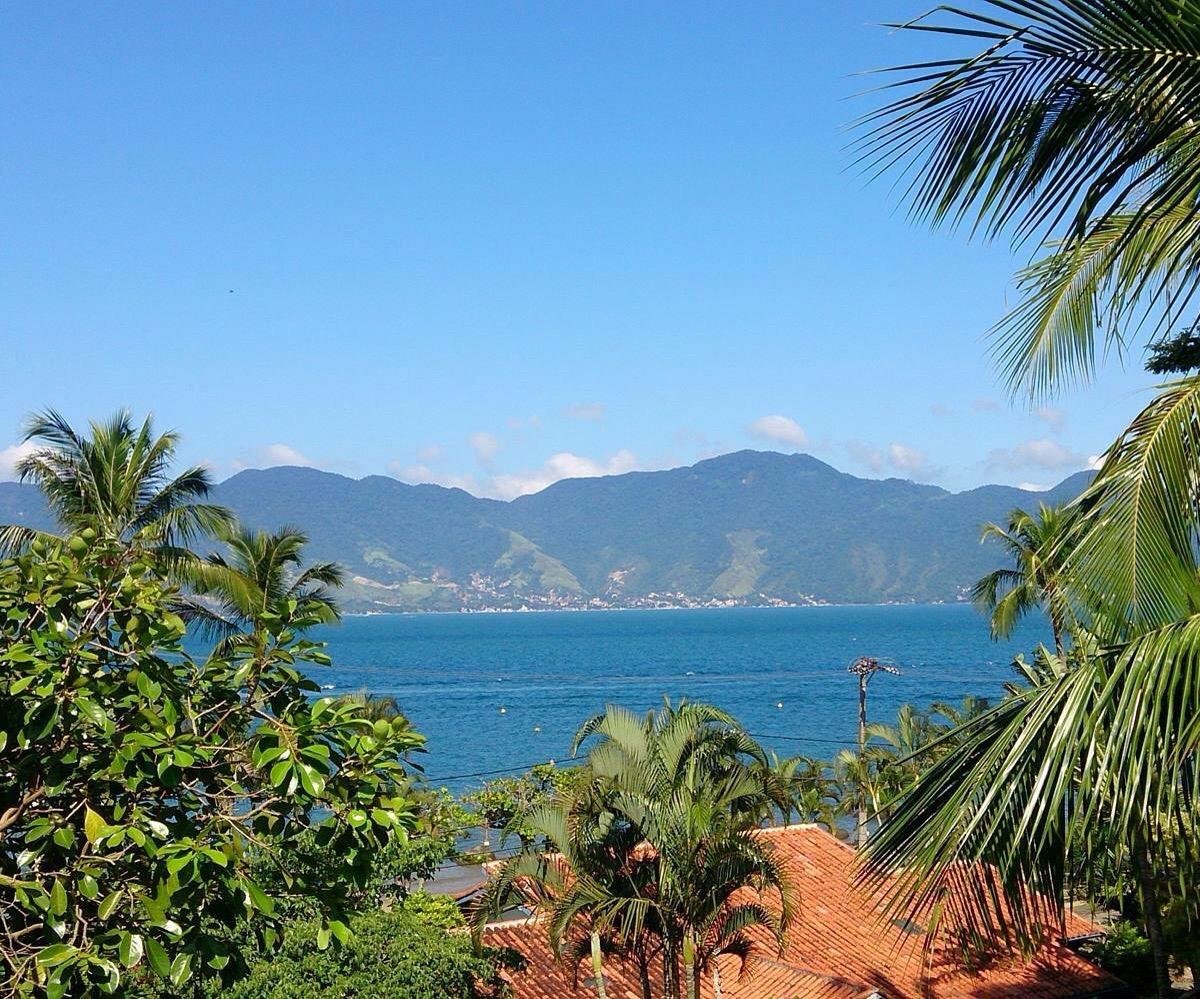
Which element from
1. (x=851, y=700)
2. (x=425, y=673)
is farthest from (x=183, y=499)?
(x=425, y=673)

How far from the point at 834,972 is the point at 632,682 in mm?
108939

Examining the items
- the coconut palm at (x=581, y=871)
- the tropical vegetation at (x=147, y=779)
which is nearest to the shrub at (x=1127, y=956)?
the coconut palm at (x=581, y=871)

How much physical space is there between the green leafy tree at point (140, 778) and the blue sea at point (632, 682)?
4646 centimetres

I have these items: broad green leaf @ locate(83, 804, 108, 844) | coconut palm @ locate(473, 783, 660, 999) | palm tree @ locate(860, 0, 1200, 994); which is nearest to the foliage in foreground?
coconut palm @ locate(473, 783, 660, 999)

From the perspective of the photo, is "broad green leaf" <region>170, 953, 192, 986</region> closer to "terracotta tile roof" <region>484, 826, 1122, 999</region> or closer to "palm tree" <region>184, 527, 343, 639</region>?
"terracotta tile roof" <region>484, 826, 1122, 999</region>

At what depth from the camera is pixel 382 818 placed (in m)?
5.01

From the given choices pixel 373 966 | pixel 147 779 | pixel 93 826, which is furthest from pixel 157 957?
pixel 373 966

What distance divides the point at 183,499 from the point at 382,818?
52.2ft

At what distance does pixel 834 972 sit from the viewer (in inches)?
709

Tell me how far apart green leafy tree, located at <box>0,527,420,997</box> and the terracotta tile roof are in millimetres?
11423

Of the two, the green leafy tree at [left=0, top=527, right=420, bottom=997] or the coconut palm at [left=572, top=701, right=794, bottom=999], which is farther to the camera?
the coconut palm at [left=572, top=701, right=794, bottom=999]

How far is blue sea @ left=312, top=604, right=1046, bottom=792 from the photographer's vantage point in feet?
272

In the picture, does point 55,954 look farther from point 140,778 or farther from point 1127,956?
point 1127,956

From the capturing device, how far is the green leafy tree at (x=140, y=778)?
4465 millimetres
